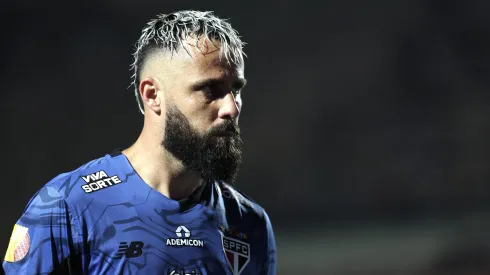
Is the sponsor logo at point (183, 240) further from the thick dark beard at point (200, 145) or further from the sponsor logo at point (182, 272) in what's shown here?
the thick dark beard at point (200, 145)

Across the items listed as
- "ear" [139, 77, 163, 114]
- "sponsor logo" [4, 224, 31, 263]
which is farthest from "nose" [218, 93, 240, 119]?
"sponsor logo" [4, 224, 31, 263]

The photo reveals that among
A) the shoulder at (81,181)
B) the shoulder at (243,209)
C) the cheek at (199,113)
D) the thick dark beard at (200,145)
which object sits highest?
the cheek at (199,113)

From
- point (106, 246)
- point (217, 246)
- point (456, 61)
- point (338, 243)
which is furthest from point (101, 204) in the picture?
Answer: point (456, 61)

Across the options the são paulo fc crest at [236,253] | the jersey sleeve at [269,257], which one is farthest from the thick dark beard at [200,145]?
the jersey sleeve at [269,257]

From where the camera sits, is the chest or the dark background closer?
the chest

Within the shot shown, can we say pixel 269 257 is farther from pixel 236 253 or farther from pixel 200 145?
pixel 200 145

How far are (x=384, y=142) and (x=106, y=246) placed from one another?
20.0 ft

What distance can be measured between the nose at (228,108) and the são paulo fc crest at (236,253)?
456 millimetres

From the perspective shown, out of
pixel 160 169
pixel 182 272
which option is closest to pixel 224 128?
pixel 160 169

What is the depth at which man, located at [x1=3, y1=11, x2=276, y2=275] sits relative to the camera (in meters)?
2.15

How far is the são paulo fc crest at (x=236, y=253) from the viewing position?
2.38 metres

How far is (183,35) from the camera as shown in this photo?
2.38 meters

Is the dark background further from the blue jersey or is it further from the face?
the face

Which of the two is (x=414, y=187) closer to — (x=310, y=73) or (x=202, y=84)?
(x=310, y=73)
